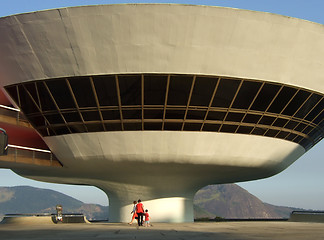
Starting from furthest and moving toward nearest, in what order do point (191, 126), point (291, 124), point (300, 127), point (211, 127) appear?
point (300, 127), point (291, 124), point (211, 127), point (191, 126)

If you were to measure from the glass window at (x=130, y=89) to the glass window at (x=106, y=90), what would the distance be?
405mm

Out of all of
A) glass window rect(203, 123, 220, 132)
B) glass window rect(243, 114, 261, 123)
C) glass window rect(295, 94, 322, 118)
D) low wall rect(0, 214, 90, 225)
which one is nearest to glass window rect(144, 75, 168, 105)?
glass window rect(203, 123, 220, 132)

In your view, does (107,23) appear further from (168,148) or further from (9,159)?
(9,159)

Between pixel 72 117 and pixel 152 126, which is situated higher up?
pixel 72 117

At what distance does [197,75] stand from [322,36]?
25.7 ft

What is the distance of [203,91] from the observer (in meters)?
27.0

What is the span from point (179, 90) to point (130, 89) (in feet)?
9.06

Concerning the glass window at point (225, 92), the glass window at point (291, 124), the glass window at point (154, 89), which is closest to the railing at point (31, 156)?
the glass window at point (154, 89)

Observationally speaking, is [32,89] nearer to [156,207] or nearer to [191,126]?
[191,126]

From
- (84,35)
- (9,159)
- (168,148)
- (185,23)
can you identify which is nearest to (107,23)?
(84,35)

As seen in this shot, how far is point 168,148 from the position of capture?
28.8m

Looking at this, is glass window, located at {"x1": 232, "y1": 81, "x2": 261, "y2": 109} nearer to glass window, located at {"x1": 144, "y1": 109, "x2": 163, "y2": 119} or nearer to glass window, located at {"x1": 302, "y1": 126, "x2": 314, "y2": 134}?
glass window, located at {"x1": 144, "y1": 109, "x2": 163, "y2": 119}

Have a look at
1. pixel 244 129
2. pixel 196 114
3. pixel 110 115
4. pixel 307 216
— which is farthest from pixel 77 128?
pixel 307 216

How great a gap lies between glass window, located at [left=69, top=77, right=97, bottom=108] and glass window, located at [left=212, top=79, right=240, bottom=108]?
23.3 ft
